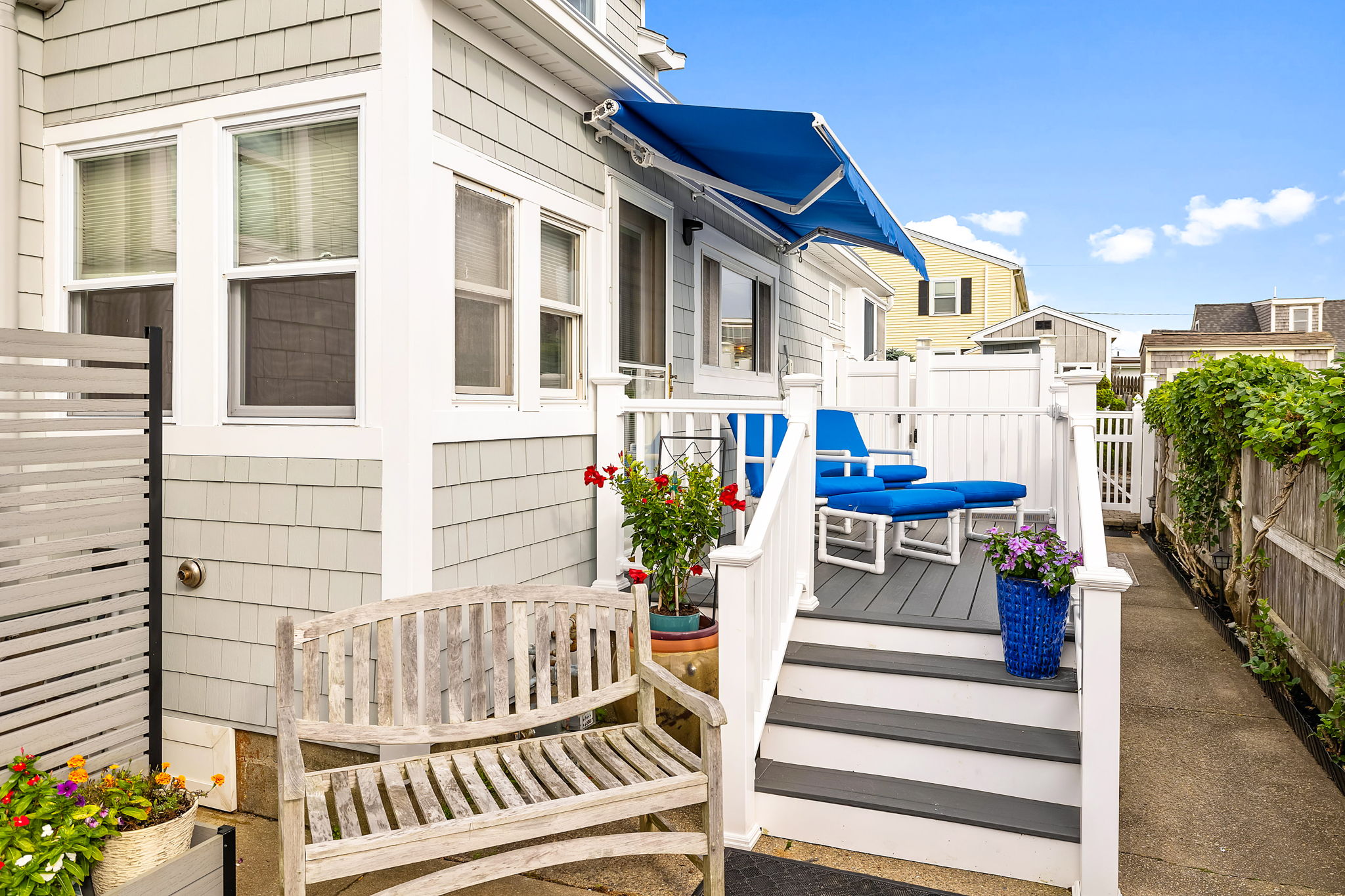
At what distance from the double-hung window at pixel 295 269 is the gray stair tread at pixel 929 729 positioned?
2.05m

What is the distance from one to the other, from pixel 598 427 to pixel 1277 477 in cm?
372

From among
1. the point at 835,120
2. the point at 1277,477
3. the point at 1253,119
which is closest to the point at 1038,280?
the point at 1253,119

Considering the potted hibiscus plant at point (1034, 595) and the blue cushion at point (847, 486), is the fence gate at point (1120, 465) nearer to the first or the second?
the blue cushion at point (847, 486)

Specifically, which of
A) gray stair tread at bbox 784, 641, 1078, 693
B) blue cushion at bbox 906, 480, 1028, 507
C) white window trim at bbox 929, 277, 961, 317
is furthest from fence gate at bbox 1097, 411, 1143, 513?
white window trim at bbox 929, 277, 961, 317

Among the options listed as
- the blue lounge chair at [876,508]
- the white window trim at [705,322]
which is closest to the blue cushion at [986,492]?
the blue lounge chair at [876,508]

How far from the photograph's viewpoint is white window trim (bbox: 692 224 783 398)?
213 inches

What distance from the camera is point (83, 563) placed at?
2594 mm

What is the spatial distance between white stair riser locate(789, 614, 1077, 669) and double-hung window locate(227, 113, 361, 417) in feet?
6.95

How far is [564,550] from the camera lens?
390 cm

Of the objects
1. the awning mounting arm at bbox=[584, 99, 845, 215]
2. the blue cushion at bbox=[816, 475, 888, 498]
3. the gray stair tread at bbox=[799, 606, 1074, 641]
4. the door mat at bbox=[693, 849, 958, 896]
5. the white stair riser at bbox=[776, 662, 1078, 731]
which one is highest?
the awning mounting arm at bbox=[584, 99, 845, 215]

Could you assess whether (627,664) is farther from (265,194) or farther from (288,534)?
(265,194)

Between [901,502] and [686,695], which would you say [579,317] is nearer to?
[901,502]

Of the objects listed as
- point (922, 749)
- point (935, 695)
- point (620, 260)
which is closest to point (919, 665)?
point (935, 695)

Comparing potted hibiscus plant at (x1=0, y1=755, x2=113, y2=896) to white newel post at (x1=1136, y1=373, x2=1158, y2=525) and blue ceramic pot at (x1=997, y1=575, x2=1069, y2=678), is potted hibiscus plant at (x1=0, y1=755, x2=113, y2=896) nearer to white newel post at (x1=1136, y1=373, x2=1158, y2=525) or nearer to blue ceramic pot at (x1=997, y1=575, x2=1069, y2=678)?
blue ceramic pot at (x1=997, y1=575, x2=1069, y2=678)
